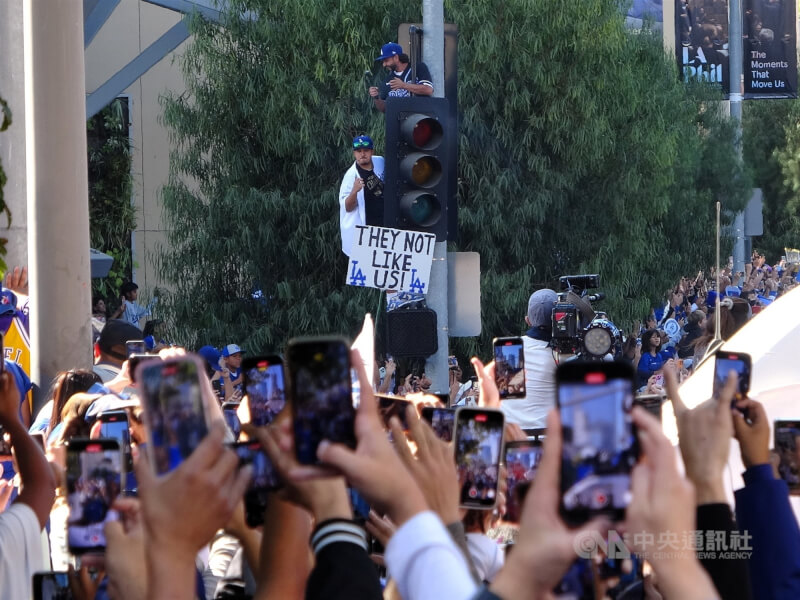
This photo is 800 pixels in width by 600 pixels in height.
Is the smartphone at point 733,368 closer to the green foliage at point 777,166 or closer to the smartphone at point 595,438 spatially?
the smartphone at point 595,438

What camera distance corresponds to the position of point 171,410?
2055mm

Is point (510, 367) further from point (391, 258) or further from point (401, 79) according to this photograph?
point (401, 79)

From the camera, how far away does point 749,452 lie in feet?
8.46

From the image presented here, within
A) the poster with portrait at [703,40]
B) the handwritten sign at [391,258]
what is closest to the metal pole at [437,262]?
the handwritten sign at [391,258]

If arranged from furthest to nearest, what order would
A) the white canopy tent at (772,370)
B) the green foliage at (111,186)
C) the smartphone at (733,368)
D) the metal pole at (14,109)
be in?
the green foliage at (111,186), the metal pole at (14,109), the white canopy tent at (772,370), the smartphone at (733,368)

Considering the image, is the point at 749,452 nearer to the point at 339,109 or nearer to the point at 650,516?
the point at 650,516

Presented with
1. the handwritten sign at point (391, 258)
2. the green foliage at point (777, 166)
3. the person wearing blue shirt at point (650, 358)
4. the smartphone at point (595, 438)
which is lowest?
the person wearing blue shirt at point (650, 358)

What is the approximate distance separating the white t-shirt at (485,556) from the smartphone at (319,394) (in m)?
0.79

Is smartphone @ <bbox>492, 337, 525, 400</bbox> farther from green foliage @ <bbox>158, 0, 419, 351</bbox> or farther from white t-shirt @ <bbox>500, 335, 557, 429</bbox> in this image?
green foliage @ <bbox>158, 0, 419, 351</bbox>

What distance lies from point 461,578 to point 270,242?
16.1 metres

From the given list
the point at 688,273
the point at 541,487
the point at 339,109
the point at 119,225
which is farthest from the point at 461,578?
the point at 688,273

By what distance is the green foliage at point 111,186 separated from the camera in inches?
810

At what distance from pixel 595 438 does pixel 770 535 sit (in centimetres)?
80

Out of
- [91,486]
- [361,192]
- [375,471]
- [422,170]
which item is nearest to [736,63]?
[361,192]
